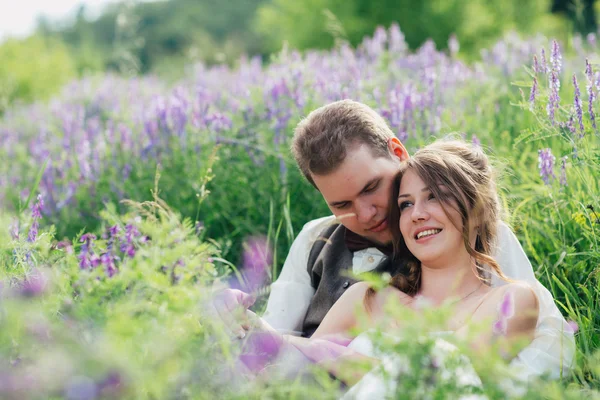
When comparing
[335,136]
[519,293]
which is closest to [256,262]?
[335,136]

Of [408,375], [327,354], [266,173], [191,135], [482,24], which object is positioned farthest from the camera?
[482,24]

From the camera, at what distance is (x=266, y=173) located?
407 cm

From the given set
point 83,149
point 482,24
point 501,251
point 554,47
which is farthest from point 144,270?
point 482,24

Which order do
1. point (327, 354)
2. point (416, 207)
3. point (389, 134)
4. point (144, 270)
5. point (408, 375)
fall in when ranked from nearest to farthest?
point (408, 375) → point (144, 270) → point (327, 354) → point (416, 207) → point (389, 134)

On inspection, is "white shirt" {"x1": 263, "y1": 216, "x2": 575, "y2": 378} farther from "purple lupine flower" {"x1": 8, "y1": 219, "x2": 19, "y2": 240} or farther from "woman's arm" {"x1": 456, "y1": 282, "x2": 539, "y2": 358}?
"purple lupine flower" {"x1": 8, "y1": 219, "x2": 19, "y2": 240}

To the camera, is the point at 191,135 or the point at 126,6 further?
the point at 126,6

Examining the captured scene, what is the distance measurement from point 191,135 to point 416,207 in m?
2.34

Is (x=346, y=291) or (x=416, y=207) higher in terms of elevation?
(x=416, y=207)

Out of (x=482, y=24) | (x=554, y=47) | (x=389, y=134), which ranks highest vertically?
(x=554, y=47)

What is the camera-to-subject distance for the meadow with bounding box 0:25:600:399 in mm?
1446

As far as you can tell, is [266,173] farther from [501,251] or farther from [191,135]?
[501,251]

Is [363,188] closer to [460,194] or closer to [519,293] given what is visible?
[460,194]

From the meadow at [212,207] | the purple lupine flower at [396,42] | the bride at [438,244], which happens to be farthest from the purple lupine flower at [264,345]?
the purple lupine flower at [396,42]

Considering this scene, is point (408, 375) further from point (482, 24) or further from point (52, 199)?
point (482, 24)
